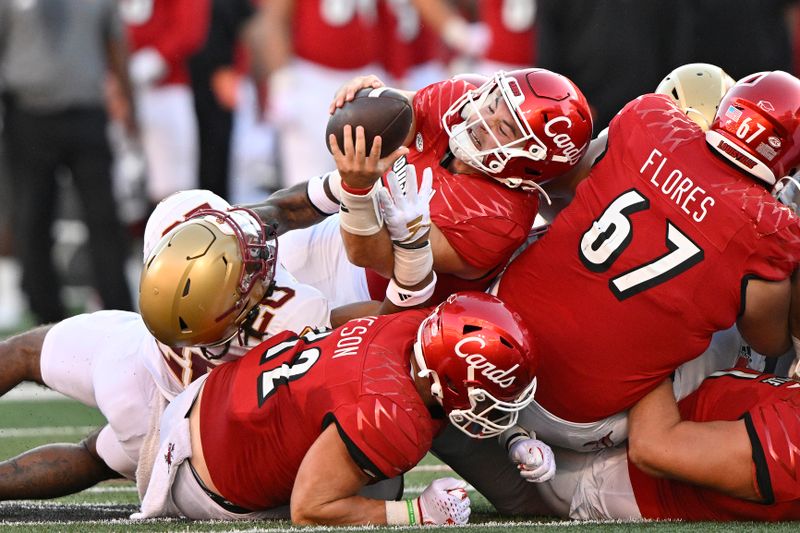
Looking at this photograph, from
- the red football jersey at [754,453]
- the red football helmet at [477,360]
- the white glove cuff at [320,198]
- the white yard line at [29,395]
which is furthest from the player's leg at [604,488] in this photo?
the white yard line at [29,395]

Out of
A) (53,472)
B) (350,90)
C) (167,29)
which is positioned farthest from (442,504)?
(167,29)

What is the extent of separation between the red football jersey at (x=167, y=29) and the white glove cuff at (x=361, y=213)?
260 inches

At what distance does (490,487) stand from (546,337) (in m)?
0.57

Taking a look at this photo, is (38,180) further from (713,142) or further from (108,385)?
(713,142)

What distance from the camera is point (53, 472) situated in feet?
15.6

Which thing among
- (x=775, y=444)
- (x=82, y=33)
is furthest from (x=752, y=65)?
(x=775, y=444)

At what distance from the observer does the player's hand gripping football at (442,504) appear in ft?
13.6

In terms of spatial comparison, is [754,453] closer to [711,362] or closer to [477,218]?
[711,362]

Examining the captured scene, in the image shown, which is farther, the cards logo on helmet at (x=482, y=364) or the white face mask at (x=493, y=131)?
the white face mask at (x=493, y=131)

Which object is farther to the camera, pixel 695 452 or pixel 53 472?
pixel 53 472

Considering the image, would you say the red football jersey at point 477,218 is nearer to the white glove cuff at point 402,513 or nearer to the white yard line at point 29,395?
the white glove cuff at point 402,513

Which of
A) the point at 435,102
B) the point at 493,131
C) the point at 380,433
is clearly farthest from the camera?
the point at 435,102

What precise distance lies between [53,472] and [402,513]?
4.22ft

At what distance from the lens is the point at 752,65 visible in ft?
27.0
